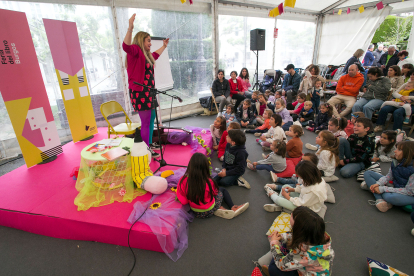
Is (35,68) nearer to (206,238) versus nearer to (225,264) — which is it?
(206,238)

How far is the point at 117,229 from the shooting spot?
1841 mm

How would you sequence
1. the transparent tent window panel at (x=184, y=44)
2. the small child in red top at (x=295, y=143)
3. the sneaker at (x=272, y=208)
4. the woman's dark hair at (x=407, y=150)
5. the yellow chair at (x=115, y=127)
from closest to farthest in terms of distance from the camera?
the woman's dark hair at (x=407, y=150) < the sneaker at (x=272, y=208) < the small child in red top at (x=295, y=143) < the yellow chair at (x=115, y=127) < the transparent tent window panel at (x=184, y=44)

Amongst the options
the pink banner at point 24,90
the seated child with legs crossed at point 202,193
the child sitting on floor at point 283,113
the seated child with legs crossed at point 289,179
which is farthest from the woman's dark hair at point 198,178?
the child sitting on floor at point 283,113

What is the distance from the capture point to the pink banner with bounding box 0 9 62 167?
2.55m

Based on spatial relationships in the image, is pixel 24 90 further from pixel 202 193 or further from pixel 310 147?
pixel 310 147

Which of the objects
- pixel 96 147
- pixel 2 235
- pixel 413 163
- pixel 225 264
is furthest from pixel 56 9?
pixel 413 163

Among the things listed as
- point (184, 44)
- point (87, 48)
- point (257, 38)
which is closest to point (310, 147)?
point (184, 44)

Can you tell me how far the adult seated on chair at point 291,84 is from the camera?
5863mm

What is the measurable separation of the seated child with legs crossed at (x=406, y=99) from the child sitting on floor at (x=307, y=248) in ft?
13.0

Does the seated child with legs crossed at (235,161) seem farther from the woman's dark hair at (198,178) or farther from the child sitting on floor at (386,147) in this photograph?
the child sitting on floor at (386,147)

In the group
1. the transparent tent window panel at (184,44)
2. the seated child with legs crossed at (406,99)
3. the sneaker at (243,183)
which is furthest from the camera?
the transparent tent window panel at (184,44)

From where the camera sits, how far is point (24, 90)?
2.74 meters

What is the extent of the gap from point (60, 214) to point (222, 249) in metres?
1.48

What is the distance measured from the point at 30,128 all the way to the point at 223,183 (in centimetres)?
255
